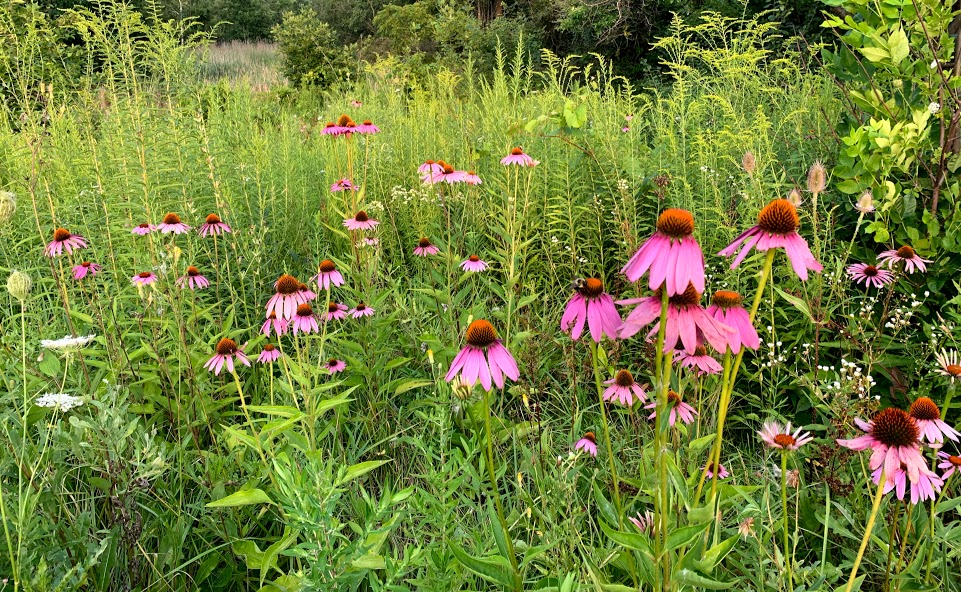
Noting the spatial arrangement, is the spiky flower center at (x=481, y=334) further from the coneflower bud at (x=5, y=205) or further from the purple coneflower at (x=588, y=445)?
the coneflower bud at (x=5, y=205)

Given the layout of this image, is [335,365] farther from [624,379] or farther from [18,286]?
[624,379]

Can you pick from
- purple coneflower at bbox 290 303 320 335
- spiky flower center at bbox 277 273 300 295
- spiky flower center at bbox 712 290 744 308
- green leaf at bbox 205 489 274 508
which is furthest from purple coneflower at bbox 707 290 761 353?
spiky flower center at bbox 277 273 300 295

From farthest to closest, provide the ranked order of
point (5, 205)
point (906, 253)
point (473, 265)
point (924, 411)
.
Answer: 1. point (473, 265)
2. point (906, 253)
3. point (5, 205)
4. point (924, 411)

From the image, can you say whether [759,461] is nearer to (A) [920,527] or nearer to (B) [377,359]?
(A) [920,527]

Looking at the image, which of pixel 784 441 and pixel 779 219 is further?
pixel 784 441

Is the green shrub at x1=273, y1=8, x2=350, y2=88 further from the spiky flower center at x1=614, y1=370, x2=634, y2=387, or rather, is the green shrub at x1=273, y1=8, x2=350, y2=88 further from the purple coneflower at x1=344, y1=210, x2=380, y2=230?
the spiky flower center at x1=614, y1=370, x2=634, y2=387

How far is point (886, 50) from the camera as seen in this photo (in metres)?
1.79

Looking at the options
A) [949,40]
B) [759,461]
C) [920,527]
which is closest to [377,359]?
[759,461]

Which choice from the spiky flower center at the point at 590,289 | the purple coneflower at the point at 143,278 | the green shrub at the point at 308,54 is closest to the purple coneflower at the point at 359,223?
the purple coneflower at the point at 143,278

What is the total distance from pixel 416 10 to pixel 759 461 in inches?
480

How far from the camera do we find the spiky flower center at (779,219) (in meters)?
0.74

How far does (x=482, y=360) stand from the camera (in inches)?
35.6

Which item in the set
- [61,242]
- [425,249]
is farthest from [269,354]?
[61,242]

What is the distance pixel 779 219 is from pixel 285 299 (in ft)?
3.96
